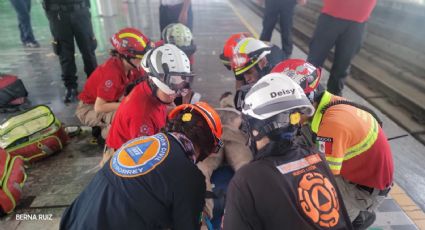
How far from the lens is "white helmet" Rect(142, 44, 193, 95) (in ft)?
8.33

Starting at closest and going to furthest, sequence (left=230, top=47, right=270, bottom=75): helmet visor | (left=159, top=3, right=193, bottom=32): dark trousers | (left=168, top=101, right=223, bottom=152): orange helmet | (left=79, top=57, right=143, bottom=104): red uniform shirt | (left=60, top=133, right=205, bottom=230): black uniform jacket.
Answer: (left=60, top=133, right=205, bottom=230): black uniform jacket < (left=168, top=101, right=223, bottom=152): orange helmet < (left=230, top=47, right=270, bottom=75): helmet visor < (left=79, top=57, right=143, bottom=104): red uniform shirt < (left=159, top=3, right=193, bottom=32): dark trousers

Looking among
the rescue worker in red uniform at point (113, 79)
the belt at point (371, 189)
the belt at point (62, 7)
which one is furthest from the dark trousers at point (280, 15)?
the belt at point (371, 189)

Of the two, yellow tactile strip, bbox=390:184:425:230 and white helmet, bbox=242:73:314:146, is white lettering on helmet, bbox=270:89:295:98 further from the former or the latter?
yellow tactile strip, bbox=390:184:425:230

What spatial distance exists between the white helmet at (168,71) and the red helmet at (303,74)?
30.8 inches

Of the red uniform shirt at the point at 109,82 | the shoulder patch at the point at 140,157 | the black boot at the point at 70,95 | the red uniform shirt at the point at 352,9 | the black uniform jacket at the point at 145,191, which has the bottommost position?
the black boot at the point at 70,95

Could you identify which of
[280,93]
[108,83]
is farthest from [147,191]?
[108,83]

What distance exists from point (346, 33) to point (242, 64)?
81.2 inches

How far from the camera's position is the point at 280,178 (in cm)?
139

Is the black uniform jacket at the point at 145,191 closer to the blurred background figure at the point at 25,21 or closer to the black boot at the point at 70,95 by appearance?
the black boot at the point at 70,95

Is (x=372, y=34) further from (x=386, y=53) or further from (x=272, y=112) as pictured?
(x=272, y=112)

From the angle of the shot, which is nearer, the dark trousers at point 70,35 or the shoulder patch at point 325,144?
the shoulder patch at point 325,144

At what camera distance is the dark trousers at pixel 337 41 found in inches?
175

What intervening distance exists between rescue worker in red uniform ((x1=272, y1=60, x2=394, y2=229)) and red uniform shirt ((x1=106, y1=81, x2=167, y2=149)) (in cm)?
108

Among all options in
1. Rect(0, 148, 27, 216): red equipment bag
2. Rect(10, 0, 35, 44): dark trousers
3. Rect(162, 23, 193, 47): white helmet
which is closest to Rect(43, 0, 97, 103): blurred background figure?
Rect(162, 23, 193, 47): white helmet
